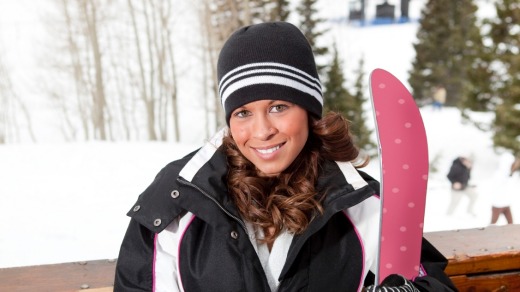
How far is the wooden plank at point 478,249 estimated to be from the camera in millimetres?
1262

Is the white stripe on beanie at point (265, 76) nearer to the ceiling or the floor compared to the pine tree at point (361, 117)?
nearer to the ceiling

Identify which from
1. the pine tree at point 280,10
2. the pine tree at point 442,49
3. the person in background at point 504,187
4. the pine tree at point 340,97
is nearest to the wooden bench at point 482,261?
the person in background at point 504,187

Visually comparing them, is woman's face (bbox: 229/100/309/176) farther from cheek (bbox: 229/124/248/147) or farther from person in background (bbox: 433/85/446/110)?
person in background (bbox: 433/85/446/110)

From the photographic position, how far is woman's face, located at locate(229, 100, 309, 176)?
3.20 feet

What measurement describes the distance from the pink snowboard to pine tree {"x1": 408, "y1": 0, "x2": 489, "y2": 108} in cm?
1842

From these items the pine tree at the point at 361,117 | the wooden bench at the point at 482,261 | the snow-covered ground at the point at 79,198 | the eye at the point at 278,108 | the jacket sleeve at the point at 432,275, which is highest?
the eye at the point at 278,108

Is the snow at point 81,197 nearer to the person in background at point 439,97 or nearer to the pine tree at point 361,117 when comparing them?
the pine tree at point 361,117

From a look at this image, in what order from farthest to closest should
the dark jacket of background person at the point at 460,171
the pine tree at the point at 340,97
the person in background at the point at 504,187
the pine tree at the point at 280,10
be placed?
the pine tree at the point at 280,10, the pine tree at the point at 340,97, the dark jacket of background person at the point at 460,171, the person in background at the point at 504,187

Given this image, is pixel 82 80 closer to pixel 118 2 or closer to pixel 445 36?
pixel 118 2

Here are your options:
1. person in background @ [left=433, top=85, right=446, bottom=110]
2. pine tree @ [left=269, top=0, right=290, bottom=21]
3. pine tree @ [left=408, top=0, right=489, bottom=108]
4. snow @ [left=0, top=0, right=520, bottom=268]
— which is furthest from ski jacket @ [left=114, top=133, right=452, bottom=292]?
person in background @ [left=433, top=85, right=446, bottom=110]

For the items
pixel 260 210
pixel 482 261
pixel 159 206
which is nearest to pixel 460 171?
pixel 482 261

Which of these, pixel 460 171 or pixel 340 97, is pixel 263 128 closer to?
pixel 460 171

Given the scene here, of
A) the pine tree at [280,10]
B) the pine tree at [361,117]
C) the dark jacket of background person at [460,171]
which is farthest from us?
the pine tree at [280,10]

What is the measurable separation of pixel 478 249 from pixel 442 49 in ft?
66.1
